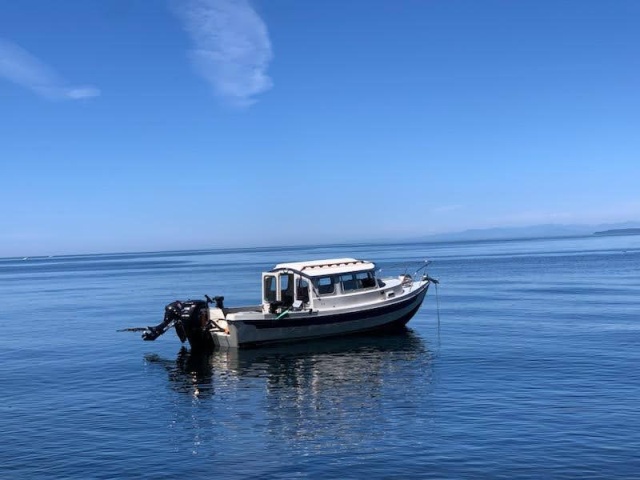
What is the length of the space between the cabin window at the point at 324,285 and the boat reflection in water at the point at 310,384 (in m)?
2.94

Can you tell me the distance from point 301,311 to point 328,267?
3.45 m

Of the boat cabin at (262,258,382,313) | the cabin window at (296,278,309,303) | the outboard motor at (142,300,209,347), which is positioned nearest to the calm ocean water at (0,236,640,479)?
the outboard motor at (142,300,209,347)

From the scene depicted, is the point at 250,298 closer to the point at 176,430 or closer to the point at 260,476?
the point at 176,430

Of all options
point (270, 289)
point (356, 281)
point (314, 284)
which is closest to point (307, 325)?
point (314, 284)

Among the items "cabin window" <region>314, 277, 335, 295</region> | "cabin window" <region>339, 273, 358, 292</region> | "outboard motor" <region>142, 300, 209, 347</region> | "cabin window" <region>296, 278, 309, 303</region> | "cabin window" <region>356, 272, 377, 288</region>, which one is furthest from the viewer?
"cabin window" <region>356, 272, 377, 288</region>

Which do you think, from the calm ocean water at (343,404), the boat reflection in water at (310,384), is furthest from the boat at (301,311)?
the calm ocean water at (343,404)

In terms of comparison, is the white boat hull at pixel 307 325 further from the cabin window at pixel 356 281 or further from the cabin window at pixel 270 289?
the cabin window at pixel 270 289

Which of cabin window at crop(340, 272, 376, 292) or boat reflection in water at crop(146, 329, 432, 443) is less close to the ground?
cabin window at crop(340, 272, 376, 292)

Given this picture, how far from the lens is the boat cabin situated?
35938 mm

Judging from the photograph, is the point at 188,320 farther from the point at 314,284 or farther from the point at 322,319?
the point at 322,319

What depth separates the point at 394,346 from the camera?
35344mm

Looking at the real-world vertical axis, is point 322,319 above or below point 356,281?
below

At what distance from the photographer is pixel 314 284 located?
35.9m

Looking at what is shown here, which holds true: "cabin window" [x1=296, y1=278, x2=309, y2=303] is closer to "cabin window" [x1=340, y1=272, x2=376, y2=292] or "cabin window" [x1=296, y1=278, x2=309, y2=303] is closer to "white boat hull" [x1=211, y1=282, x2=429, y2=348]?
"white boat hull" [x1=211, y1=282, x2=429, y2=348]
